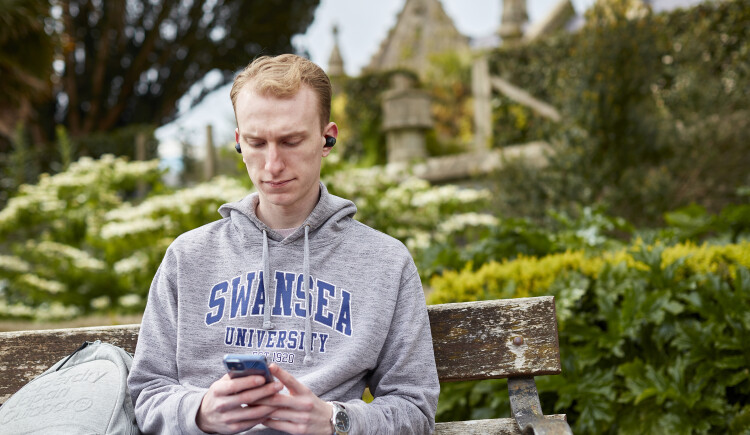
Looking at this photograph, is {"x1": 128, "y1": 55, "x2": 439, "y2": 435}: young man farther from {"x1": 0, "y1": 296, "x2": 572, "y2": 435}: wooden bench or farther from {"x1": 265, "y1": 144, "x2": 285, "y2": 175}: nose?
{"x1": 0, "y1": 296, "x2": 572, "y2": 435}: wooden bench

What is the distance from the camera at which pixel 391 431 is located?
167 cm

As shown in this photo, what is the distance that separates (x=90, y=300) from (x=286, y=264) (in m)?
6.12

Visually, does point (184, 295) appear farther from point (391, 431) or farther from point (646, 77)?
point (646, 77)

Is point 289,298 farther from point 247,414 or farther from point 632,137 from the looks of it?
point 632,137

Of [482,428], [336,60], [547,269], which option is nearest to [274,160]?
[482,428]

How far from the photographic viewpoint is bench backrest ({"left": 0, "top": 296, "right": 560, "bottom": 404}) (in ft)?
6.91

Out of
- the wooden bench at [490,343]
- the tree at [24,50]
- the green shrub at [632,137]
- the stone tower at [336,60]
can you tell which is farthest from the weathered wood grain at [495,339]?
the stone tower at [336,60]

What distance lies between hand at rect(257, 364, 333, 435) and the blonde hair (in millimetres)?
756

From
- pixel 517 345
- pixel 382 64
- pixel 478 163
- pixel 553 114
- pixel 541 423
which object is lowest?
pixel 541 423

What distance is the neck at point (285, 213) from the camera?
1954mm

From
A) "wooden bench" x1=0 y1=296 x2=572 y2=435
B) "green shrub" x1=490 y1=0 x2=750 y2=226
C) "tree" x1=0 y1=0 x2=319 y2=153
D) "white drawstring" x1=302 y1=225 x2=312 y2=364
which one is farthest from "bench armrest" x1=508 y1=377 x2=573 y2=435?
"tree" x1=0 y1=0 x2=319 y2=153

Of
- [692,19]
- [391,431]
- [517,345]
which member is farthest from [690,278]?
[692,19]

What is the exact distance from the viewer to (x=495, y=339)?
6.99 feet

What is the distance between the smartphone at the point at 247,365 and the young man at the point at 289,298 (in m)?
0.29
